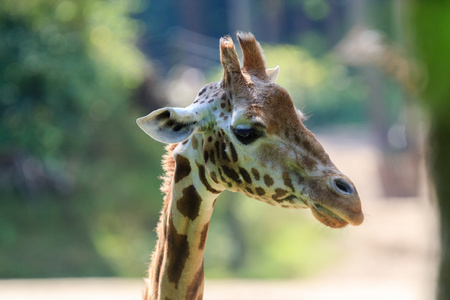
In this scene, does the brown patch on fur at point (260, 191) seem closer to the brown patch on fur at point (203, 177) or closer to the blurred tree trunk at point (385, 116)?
the brown patch on fur at point (203, 177)

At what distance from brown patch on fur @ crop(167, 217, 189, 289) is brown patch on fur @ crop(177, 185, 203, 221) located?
9 centimetres

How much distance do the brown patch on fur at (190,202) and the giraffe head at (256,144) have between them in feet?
0.23

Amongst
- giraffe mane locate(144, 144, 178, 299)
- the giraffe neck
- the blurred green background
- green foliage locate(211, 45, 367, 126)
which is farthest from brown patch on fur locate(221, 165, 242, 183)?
green foliage locate(211, 45, 367, 126)

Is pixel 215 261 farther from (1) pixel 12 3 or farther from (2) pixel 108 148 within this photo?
(1) pixel 12 3

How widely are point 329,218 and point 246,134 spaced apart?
0.49 meters

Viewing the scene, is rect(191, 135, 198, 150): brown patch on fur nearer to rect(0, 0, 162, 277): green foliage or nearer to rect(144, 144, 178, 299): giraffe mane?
rect(144, 144, 178, 299): giraffe mane

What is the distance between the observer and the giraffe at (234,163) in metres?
2.71

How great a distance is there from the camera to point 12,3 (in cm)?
1366

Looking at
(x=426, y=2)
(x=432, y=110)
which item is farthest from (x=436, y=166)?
(x=426, y=2)

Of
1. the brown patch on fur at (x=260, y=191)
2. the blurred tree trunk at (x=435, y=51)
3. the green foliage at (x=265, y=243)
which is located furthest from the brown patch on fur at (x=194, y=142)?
the green foliage at (x=265, y=243)

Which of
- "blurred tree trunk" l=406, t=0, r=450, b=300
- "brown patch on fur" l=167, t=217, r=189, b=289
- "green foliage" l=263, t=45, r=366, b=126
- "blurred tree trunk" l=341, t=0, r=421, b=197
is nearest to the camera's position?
"brown patch on fur" l=167, t=217, r=189, b=289

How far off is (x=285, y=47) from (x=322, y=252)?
9.36 meters

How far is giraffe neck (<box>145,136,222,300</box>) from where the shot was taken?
2.94 meters

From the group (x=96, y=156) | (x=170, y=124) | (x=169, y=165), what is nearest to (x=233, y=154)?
(x=170, y=124)
